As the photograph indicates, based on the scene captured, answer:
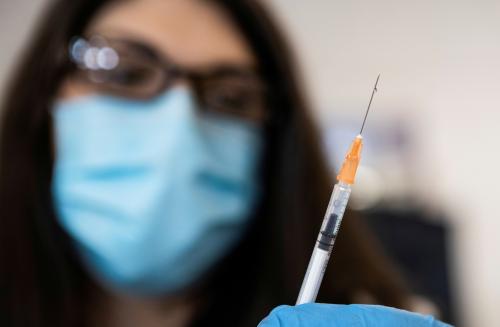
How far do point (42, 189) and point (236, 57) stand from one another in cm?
36

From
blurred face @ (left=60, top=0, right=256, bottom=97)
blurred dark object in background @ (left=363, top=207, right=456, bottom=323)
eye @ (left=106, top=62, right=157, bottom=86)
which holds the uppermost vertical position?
blurred face @ (left=60, top=0, right=256, bottom=97)

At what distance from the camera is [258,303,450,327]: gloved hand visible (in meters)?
0.33

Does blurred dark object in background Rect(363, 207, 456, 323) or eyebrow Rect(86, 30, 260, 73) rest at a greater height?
eyebrow Rect(86, 30, 260, 73)

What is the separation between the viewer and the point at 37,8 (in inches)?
72.2

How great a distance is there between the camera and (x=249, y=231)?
779 millimetres

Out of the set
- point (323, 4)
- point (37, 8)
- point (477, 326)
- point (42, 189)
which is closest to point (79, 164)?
point (42, 189)

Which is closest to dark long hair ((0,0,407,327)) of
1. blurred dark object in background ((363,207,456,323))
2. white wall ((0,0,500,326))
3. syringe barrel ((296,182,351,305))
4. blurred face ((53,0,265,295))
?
blurred face ((53,0,265,295))

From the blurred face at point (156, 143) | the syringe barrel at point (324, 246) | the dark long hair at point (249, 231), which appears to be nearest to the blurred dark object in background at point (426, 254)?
the dark long hair at point (249, 231)

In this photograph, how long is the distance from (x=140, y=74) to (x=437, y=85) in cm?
159

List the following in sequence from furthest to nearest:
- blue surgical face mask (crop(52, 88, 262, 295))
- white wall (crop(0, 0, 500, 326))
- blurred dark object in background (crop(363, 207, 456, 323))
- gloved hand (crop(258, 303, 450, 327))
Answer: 1. white wall (crop(0, 0, 500, 326))
2. blurred dark object in background (crop(363, 207, 456, 323))
3. blue surgical face mask (crop(52, 88, 262, 295))
4. gloved hand (crop(258, 303, 450, 327))

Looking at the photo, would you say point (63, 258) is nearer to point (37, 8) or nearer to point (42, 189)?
point (42, 189)

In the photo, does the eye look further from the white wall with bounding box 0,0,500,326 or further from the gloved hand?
the white wall with bounding box 0,0,500,326

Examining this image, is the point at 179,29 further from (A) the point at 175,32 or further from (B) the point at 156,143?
(B) the point at 156,143

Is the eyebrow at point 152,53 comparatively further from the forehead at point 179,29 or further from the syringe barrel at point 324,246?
the syringe barrel at point 324,246
